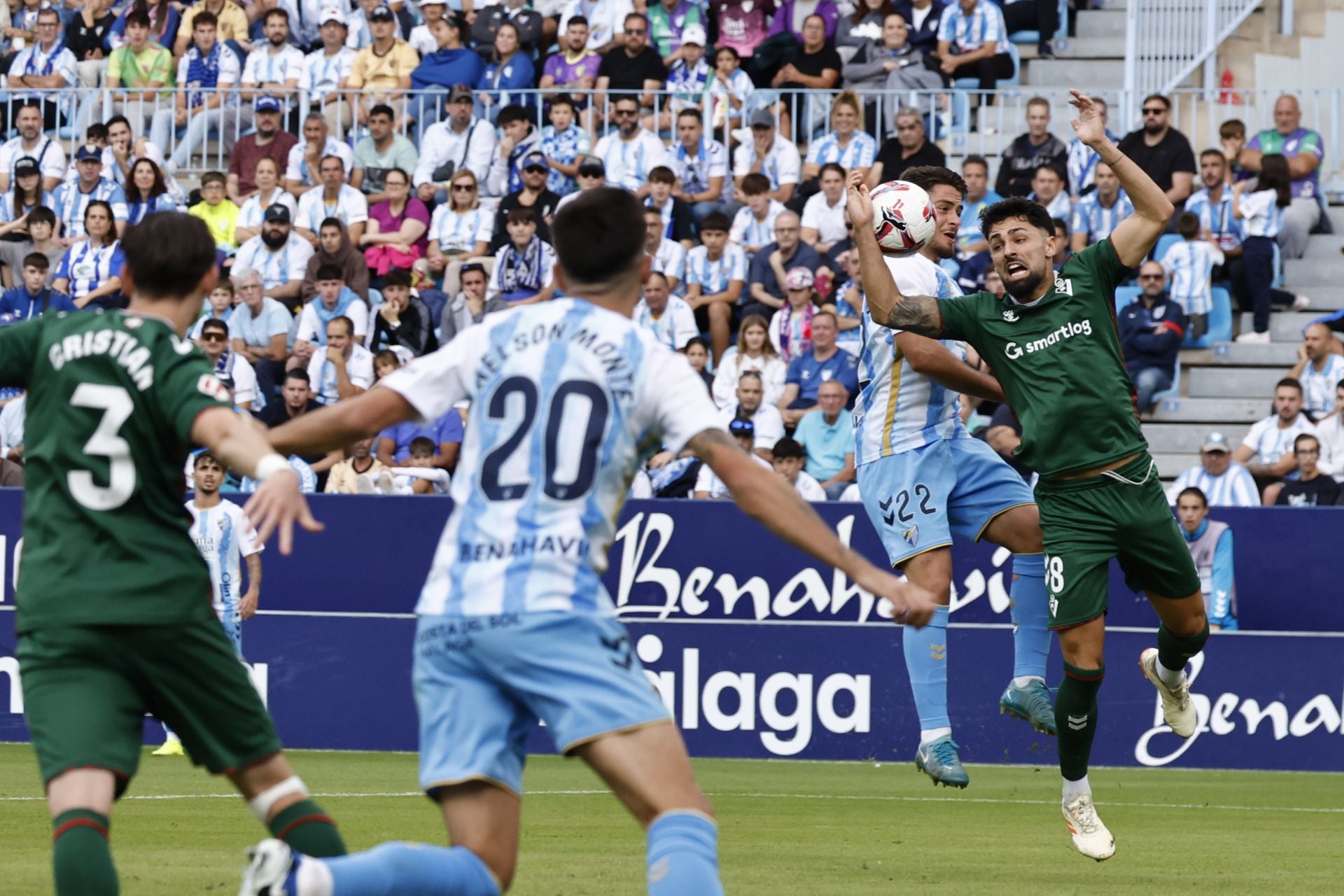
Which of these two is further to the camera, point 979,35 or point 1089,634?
point 979,35

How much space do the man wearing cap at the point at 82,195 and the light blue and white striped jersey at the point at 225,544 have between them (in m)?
7.53

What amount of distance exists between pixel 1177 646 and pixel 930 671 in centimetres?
112

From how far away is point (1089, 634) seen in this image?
865 centimetres

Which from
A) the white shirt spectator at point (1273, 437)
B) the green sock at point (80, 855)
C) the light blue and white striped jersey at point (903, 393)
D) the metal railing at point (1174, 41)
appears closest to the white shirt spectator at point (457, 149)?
the metal railing at point (1174, 41)

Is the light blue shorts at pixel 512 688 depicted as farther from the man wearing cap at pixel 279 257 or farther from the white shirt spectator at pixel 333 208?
the white shirt spectator at pixel 333 208

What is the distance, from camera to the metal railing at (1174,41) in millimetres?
21453

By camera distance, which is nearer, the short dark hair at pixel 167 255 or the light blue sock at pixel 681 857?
the light blue sock at pixel 681 857

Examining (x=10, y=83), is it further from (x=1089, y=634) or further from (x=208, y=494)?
(x=1089, y=634)

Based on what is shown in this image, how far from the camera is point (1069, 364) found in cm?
849

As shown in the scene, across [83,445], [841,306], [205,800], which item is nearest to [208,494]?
[205,800]

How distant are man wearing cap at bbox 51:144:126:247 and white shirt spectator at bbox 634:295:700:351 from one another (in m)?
6.18

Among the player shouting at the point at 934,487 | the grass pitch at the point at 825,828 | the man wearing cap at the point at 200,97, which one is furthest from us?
the man wearing cap at the point at 200,97

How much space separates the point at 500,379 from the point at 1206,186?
15290 mm

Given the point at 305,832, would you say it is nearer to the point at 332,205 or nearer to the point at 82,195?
the point at 332,205
